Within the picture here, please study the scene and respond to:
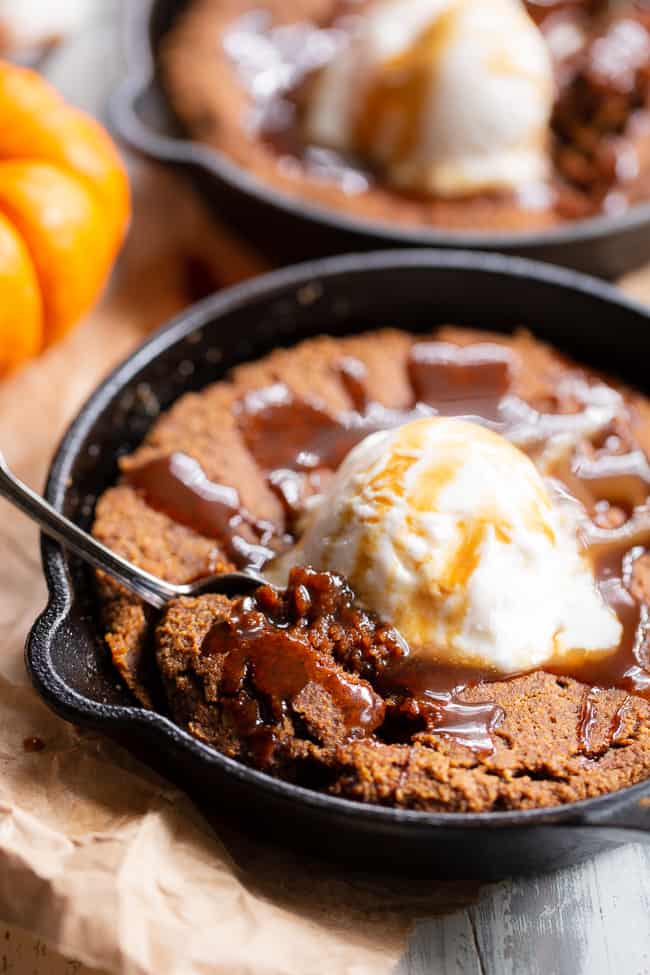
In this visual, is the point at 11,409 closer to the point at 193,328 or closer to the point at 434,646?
the point at 193,328

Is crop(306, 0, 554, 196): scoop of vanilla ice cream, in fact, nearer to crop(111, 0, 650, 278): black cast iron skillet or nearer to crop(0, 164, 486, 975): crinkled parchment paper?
crop(111, 0, 650, 278): black cast iron skillet

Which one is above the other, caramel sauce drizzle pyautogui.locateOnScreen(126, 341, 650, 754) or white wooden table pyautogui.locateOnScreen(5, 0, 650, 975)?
caramel sauce drizzle pyautogui.locateOnScreen(126, 341, 650, 754)

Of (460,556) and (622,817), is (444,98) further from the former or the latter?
(622,817)

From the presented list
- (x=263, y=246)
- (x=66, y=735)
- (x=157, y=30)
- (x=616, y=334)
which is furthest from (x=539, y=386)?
(x=157, y=30)

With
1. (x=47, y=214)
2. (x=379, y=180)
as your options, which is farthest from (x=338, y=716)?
(x=379, y=180)

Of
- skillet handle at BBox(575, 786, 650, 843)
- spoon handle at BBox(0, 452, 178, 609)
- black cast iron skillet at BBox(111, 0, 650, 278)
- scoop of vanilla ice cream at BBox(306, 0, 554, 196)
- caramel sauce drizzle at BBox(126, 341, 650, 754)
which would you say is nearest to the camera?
skillet handle at BBox(575, 786, 650, 843)

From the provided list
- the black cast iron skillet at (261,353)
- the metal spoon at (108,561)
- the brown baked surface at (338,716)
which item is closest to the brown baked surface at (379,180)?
the black cast iron skillet at (261,353)

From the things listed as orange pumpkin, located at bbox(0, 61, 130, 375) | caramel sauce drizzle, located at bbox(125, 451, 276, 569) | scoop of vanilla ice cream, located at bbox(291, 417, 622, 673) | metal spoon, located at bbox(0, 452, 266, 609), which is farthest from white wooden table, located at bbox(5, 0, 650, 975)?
orange pumpkin, located at bbox(0, 61, 130, 375)

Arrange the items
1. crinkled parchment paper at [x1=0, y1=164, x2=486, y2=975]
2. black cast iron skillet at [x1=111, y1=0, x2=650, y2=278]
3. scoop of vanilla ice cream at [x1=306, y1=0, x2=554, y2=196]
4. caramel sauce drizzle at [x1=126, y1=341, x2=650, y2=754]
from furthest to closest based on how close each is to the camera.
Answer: scoop of vanilla ice cream at [x1=306, y1=0, x2=554, y2=196] < black cast iron skillet at [x1=111, y1=0, x2=650, y2=278] < caramel sauce drizzle at [x1=126, y1=341, x2=650, y2=754] < crinkled parchment paper at [x1=0, y1=164, x2=486, y2=975]
